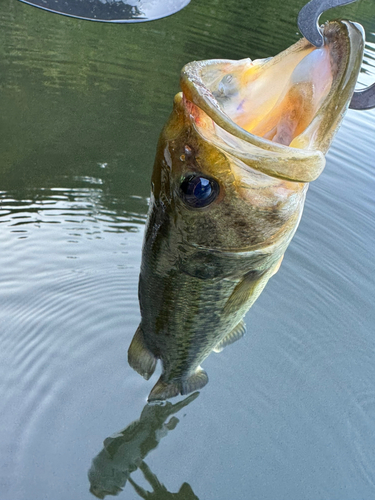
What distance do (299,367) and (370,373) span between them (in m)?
0.62

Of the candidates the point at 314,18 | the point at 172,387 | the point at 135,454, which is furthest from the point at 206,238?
the point at 135,454

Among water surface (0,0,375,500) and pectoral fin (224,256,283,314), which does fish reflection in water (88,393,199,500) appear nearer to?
water surface (0,0,375,500)

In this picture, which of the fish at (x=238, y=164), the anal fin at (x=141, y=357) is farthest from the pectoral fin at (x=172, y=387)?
the fish at (x=238, y=164)

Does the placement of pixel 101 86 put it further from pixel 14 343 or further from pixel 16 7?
pixel 14 343

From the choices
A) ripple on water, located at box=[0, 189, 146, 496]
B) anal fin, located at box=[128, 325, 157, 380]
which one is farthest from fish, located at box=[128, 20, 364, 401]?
ripple on water, located at box=[0, 189, 146, 496]

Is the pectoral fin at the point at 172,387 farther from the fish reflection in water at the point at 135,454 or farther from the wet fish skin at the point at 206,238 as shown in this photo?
the wet fish skin at the point at 206,238

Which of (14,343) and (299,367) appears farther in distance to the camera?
(299,367)

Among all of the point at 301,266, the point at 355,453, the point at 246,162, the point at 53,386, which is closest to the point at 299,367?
the point at 355,453

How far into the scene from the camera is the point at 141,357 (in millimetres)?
2852

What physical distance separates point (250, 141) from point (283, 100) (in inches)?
14.5

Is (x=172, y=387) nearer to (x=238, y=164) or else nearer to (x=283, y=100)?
(x=238, y=164)

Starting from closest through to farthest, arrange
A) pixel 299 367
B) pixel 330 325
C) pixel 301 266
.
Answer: pixel 299 367 → pixel 330 325 → pixel 301 266

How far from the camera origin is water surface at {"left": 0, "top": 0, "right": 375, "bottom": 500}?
343 cm

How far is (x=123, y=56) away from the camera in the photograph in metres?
9.01
